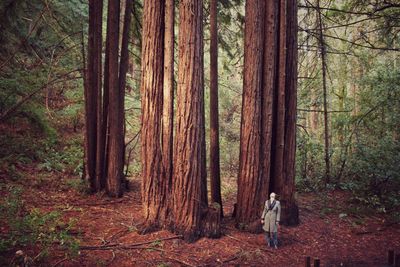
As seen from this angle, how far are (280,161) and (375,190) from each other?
5286mm

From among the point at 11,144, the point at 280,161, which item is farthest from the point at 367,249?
the point at 11,144

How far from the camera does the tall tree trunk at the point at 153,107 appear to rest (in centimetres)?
729

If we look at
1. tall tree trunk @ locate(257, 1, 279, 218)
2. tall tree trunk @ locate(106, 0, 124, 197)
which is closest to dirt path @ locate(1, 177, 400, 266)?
tall tree trunk @ locate(106, 0, 124, 197)

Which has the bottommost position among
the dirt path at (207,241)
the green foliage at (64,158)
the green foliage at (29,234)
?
the dirt path at (207,241)

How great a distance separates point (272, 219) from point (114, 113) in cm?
571

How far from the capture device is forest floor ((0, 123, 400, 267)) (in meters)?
6.25

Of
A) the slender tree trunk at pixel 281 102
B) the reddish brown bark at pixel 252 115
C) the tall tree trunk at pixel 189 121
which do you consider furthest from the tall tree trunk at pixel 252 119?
the tall tree trunk at pixel 189 121

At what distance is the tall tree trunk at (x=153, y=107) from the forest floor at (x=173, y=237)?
992 millimetres

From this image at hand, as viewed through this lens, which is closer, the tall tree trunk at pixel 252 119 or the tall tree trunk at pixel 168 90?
the tall tree trunk at pixel 168 90

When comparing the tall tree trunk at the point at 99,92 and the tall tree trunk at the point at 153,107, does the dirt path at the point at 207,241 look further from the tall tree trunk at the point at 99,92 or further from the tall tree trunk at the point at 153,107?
the tall tree trunk at the point at 153,107

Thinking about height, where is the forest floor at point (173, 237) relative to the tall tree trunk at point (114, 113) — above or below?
below

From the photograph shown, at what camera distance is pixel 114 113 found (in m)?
9.88

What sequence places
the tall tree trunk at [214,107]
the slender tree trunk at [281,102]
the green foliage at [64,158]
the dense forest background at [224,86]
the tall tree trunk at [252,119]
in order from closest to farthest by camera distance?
the tall tree trunk at [252,119], the slender tree trunk at [281,102], the tall tree trunk at [214,107], the dense forest background at [224,86], the green foliage at [64,158]

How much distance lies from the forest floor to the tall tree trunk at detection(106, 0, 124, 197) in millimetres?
603
